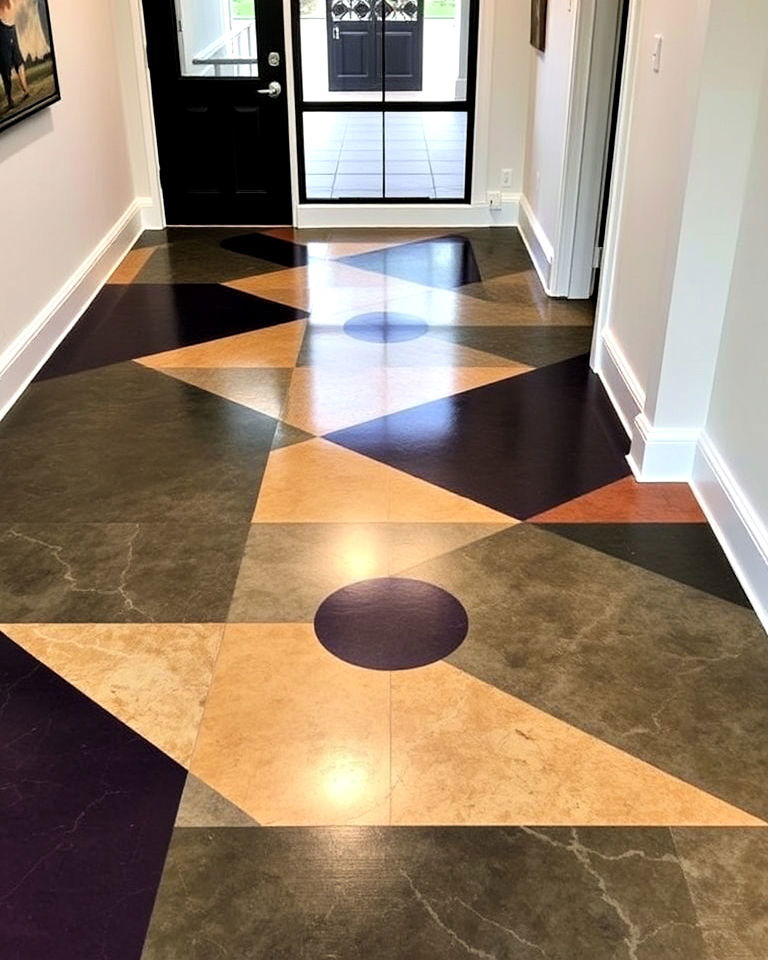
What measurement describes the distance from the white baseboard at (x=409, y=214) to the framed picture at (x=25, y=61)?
2132 mm

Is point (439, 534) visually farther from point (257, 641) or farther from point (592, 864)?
point (592, 864)

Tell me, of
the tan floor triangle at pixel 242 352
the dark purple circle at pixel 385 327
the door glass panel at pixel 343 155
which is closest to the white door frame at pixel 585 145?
the dark purple circle at pixel 385 327

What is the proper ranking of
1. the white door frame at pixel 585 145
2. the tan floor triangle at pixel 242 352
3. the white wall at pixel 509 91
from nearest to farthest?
the tan floor triangle at pixel 242 352 → the white door frame at pixel 585 145 → the white wall at pixel 509 91

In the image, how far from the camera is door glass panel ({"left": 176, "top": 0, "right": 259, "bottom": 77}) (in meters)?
5.75

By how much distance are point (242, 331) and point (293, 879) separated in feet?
10.4

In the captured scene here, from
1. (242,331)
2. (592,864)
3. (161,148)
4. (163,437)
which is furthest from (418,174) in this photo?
(592,864)

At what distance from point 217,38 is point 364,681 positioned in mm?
4862

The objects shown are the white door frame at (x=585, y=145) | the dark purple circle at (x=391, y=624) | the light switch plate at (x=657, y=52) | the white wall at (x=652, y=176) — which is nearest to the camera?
the dark purple circle at (x=391, y=624)

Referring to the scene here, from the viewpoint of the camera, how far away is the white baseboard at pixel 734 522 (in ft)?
8.43

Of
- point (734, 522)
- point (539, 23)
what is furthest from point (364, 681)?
point (539, 23)

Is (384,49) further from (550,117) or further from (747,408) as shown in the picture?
(747,408)

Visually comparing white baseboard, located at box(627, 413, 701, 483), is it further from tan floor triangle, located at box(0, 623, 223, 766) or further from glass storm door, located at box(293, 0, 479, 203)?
glass storm door, located at box(293, 0, 479, 203)

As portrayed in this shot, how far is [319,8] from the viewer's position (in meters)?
5.79

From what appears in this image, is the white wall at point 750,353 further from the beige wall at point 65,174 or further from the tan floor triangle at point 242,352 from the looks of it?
the beige wall at point 65,174
